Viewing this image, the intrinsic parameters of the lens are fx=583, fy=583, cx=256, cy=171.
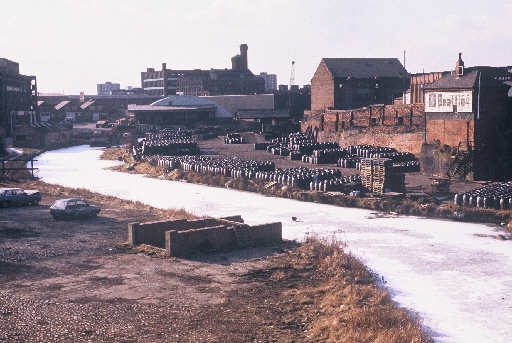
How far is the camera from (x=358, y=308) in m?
17.5

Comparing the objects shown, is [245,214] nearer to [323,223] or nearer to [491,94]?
[323,223]

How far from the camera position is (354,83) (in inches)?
3100

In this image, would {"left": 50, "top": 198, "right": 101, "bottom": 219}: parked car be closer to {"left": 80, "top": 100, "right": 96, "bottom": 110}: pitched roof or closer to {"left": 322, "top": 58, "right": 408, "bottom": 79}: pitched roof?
{"left": 322, "top": 58, "right": 408, "bottom": 79}: pitched roof

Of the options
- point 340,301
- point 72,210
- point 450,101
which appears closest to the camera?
point 340,301

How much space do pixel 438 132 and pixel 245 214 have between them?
734 inches

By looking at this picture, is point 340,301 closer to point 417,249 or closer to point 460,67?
point 417,249

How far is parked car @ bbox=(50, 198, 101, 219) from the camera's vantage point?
29714mm

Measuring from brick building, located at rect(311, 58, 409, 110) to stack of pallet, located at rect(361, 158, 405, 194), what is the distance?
137 feet

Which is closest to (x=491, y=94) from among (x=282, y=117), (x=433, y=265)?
(x=433, y=265)

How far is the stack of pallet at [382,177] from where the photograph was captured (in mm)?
35688

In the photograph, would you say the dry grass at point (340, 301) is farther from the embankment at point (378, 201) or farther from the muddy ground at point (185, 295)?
the embankment at point (378, 201)

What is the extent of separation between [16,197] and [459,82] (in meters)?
30.8

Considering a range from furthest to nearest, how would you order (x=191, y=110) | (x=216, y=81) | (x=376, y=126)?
(x=216, y=81)
(x=191, y=110)
(x=376, y=126)

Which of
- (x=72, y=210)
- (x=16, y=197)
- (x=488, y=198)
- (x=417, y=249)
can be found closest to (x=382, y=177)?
(x=488, y=198)
